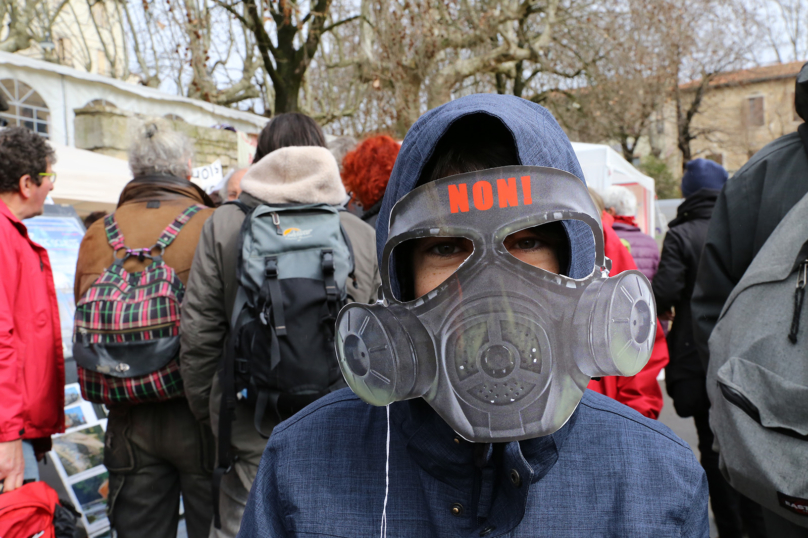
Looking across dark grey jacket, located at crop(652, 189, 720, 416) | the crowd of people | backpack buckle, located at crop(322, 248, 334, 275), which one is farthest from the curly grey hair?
dark grey jacket, located at crop(652, 189, 720, 416)

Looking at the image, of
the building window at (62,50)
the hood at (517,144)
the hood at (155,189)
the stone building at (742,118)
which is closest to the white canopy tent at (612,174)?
the hood at (155,189)

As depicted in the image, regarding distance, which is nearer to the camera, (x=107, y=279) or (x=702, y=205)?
(x=107, y=279)

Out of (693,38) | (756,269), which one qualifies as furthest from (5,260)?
(693,38)

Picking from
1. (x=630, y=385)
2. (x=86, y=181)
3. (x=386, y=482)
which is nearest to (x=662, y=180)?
(x=86, y=181)

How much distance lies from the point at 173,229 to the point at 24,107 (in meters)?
7.69

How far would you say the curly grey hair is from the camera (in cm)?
310

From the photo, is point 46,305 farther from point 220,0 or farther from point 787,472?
point 220,0

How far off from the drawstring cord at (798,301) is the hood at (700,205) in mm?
2533

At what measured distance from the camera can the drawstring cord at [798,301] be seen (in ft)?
5.66

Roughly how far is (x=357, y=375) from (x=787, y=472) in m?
1.22

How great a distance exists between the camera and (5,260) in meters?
2.62

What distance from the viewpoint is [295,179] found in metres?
2.66

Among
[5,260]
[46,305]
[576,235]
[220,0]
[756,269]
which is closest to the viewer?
[576,235]

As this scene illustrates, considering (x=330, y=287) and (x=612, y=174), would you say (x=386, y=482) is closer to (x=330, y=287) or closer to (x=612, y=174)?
(x=330, y=287)
